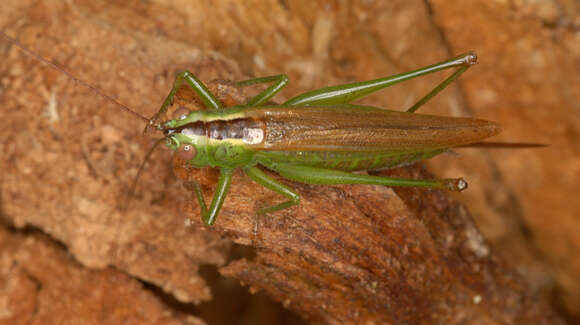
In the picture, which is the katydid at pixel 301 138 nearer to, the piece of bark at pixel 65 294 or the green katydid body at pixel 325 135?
the green katydid body at pixel 325 135

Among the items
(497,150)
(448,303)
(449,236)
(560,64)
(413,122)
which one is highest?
(560,64)

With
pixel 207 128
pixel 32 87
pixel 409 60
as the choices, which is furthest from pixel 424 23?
pixel 32 87

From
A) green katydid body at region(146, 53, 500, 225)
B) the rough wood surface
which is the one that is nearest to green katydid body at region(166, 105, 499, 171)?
green katydid body at region(146, 53, 500, 225)

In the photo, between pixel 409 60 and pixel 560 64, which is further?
pixel 409 60

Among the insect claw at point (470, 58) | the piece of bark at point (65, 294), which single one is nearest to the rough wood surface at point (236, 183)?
the piece of bark at point (65, 294)

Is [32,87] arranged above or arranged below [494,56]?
below

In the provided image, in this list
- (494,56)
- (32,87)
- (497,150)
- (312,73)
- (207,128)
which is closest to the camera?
(207,128)

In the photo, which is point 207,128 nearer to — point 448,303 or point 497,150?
point 448,303
